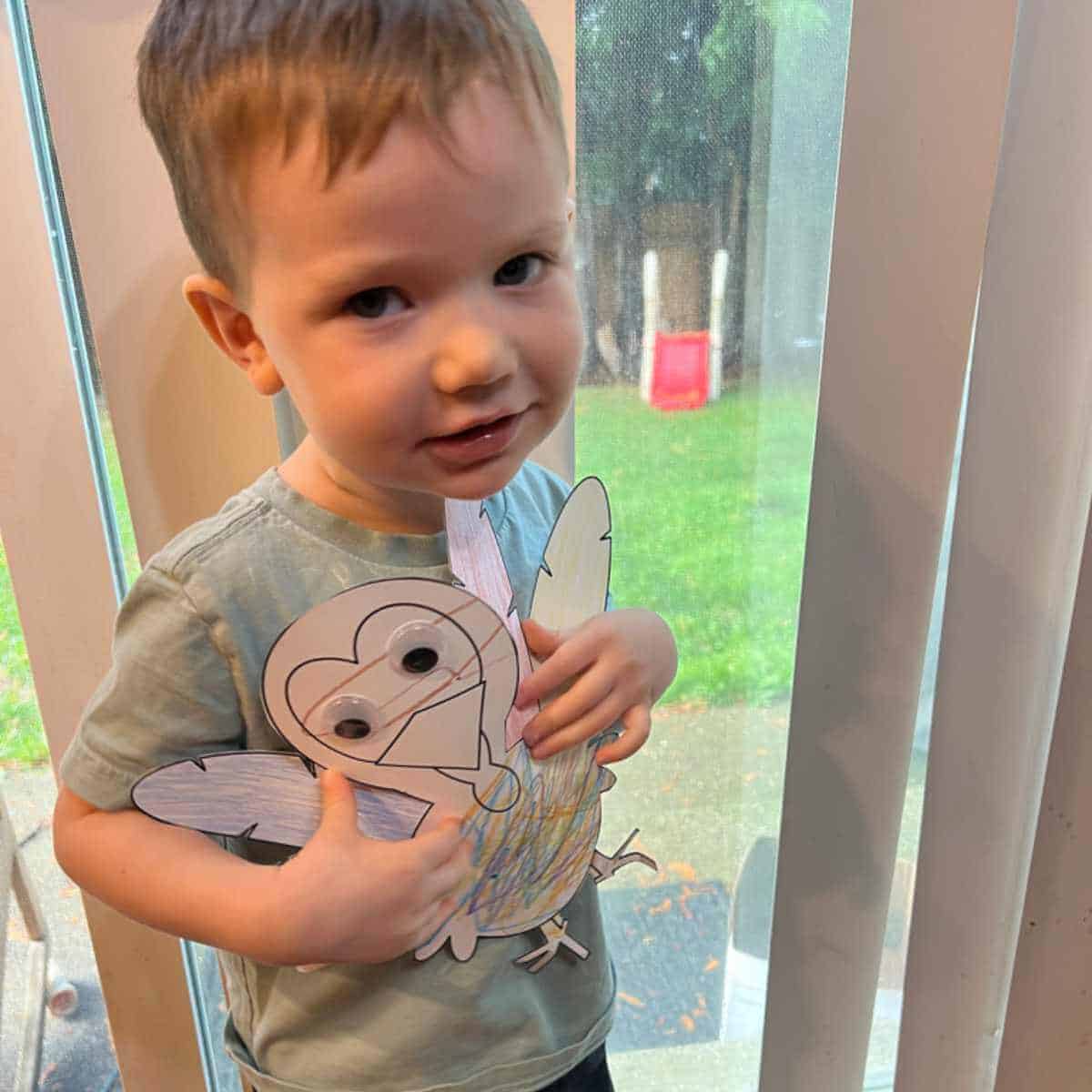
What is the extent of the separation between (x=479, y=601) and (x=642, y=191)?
0.36 m

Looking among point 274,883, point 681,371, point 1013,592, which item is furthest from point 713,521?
point 274,883

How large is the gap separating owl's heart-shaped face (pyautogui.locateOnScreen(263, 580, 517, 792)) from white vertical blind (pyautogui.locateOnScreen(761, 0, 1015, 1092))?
0.34m

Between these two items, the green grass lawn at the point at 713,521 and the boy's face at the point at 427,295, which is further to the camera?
the green grass lawn at the point at 713,521

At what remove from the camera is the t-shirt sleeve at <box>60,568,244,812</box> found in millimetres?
479

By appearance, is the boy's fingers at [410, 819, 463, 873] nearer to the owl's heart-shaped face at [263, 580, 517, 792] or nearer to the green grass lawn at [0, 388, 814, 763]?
the owl's heart-shaped face at [263, 580, 517, 792]

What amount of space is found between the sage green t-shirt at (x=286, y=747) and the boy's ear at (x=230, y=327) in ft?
0.22

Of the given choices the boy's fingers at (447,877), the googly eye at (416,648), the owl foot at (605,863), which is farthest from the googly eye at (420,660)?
the owl foot at (605,863)

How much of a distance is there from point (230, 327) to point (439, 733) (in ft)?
0.71

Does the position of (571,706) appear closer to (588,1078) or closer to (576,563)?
(576,563)

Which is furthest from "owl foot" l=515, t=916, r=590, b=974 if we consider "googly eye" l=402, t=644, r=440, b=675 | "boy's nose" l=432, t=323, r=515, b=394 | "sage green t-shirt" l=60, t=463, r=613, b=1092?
"boy's nose" l=432, t=323, r=515, b=394

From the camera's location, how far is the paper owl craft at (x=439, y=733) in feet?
1.47

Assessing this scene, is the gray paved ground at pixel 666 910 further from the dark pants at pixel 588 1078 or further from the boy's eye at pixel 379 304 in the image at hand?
the boy's eye at pixel 379 304

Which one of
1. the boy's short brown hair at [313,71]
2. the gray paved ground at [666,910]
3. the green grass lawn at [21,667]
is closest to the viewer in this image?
the boy's short brown hair at [313,71]

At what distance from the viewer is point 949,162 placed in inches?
25.0
